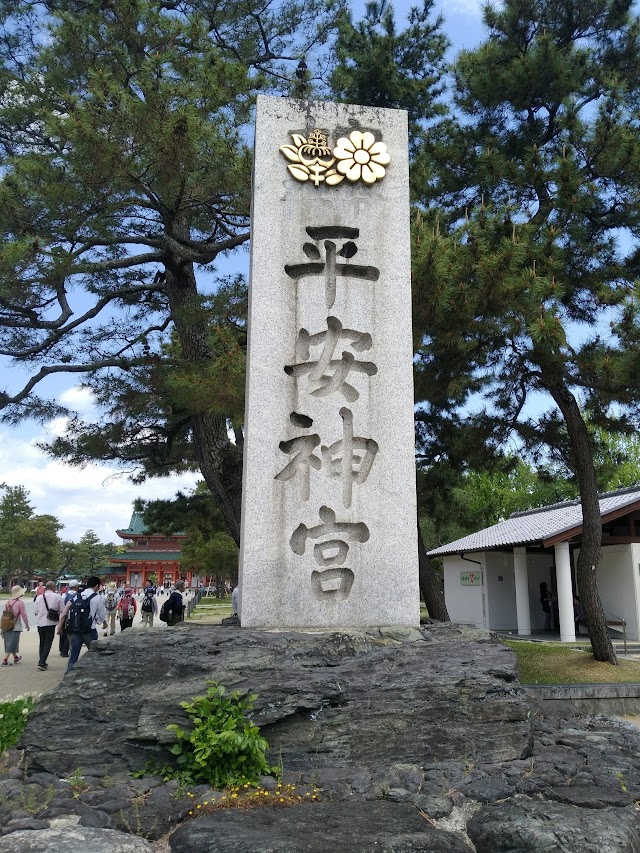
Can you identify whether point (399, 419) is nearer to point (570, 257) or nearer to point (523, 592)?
point (570, 257)

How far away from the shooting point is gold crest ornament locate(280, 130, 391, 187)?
18.8ft

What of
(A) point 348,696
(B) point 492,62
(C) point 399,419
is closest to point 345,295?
(C) point 399,419

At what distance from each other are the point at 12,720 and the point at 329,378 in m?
3.53

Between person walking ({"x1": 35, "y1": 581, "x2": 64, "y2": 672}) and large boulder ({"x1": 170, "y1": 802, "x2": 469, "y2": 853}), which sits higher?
person walking ({"x1": 35, "y1": 581, "x2": 64, "y2": 672})

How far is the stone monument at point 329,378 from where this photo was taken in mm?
5016

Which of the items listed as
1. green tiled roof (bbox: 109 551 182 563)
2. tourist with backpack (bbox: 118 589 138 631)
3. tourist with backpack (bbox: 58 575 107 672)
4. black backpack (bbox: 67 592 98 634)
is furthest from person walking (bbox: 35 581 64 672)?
green tiled roof (bbox: 109 551 182 563)

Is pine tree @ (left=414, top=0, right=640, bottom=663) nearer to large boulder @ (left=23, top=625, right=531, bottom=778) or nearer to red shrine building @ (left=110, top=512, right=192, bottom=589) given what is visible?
large boulder @ (left=23, top=625, right=531, bottom=778)

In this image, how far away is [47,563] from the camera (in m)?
48.5

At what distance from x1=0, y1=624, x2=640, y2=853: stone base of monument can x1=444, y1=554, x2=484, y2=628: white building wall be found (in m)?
14.9

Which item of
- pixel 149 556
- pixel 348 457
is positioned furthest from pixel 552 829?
pixel 149 556

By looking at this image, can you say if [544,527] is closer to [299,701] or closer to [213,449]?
[213,449]

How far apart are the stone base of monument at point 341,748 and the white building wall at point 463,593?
14.9m

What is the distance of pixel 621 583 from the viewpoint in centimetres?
1559

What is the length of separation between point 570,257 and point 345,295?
481 centimetres
